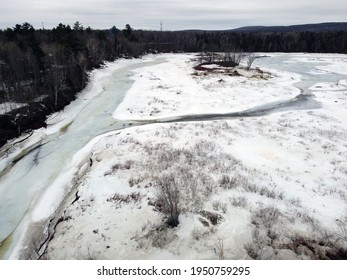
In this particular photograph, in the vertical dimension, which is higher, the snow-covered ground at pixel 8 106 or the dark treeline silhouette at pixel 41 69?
the dark treeline silhouette at pixel 41 69

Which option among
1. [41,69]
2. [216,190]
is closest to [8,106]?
[41,69]

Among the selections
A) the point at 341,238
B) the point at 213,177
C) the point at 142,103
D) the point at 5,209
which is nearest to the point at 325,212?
the point at 341,238

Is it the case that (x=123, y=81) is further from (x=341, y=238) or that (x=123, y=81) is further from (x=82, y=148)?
(x=341, y=238)

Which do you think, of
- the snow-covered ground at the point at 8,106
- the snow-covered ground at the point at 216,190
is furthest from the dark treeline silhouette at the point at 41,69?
the snow-covered ground at the point at 216,190

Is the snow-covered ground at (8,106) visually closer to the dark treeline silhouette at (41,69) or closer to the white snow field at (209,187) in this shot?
the dark treeline silhouette at (41,69)

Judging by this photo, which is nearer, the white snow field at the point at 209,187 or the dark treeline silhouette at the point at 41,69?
the white snow field at the point at 209,187

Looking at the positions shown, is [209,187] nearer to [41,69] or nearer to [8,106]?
[8,106]
